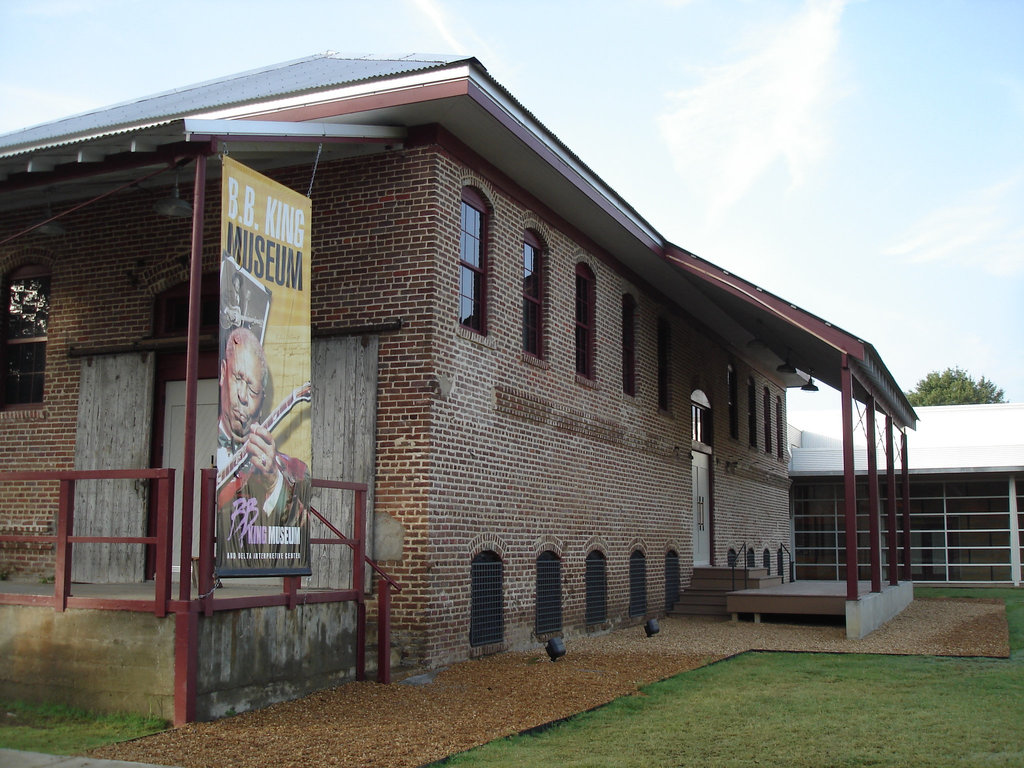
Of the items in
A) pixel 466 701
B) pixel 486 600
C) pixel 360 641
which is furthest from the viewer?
pixel 486 600

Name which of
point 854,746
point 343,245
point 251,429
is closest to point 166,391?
point 343,245

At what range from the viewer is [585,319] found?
1631 cm

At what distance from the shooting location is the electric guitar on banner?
26.9 feet

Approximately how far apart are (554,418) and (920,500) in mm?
21523

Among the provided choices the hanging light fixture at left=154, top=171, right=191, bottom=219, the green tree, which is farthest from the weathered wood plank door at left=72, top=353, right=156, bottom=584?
the green tree

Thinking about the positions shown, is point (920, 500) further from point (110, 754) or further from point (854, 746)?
point (110, 754)

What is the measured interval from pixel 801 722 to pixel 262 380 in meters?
5.15

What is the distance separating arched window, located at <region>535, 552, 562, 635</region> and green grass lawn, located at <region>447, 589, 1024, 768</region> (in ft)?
9.26

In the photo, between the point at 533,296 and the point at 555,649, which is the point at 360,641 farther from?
the point at 533,296

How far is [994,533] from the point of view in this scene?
102 feet

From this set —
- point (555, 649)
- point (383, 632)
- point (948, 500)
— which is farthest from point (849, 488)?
point (948, 500)

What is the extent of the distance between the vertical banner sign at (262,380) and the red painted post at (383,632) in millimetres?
1766

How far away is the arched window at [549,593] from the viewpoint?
1401 centimetres

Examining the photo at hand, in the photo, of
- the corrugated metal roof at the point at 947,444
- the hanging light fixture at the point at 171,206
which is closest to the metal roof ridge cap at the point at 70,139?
the hanging light fixture at the point at 171,206
